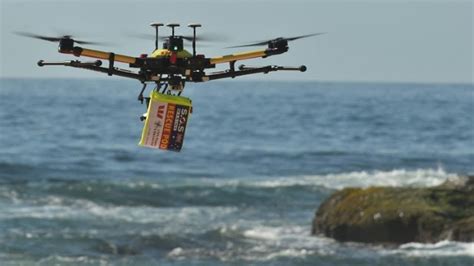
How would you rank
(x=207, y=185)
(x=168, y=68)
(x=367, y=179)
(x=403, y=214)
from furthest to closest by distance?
(x=367, y=179), (x=207, y=185), (x=403, y=214), (x=168, y=68)

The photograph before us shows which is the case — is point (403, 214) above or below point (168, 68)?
below

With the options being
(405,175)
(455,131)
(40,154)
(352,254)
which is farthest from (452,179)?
(455,131)

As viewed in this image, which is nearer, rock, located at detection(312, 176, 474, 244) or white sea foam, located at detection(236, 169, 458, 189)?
rock, located at detection(312, 176, 474, 244)

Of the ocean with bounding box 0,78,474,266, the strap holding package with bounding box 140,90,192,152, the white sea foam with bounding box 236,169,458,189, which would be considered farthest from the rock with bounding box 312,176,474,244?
the strap holding package with bounding box 140,90,192,152

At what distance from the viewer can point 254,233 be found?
63.7 meters

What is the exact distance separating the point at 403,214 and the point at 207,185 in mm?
28135

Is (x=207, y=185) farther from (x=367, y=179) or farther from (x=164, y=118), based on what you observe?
(x=164, y=118)

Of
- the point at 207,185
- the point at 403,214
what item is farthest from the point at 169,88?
the point at 207,185

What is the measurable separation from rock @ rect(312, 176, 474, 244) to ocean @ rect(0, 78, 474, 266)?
0.62 metres

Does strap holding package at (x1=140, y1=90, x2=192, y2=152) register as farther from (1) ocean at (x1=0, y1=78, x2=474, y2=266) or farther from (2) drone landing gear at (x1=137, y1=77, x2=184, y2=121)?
(1) ocean at (x1=0, y1=78, x2=474, y2=266)

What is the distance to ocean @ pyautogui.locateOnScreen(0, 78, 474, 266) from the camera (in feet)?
192

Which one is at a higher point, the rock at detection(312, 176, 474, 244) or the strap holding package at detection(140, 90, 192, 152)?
the strap holding package at detection(140, 90, 192, 152)

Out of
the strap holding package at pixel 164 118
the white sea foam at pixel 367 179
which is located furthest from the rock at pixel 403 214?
the strap holding package at pixel 164 118

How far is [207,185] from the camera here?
84438mm
